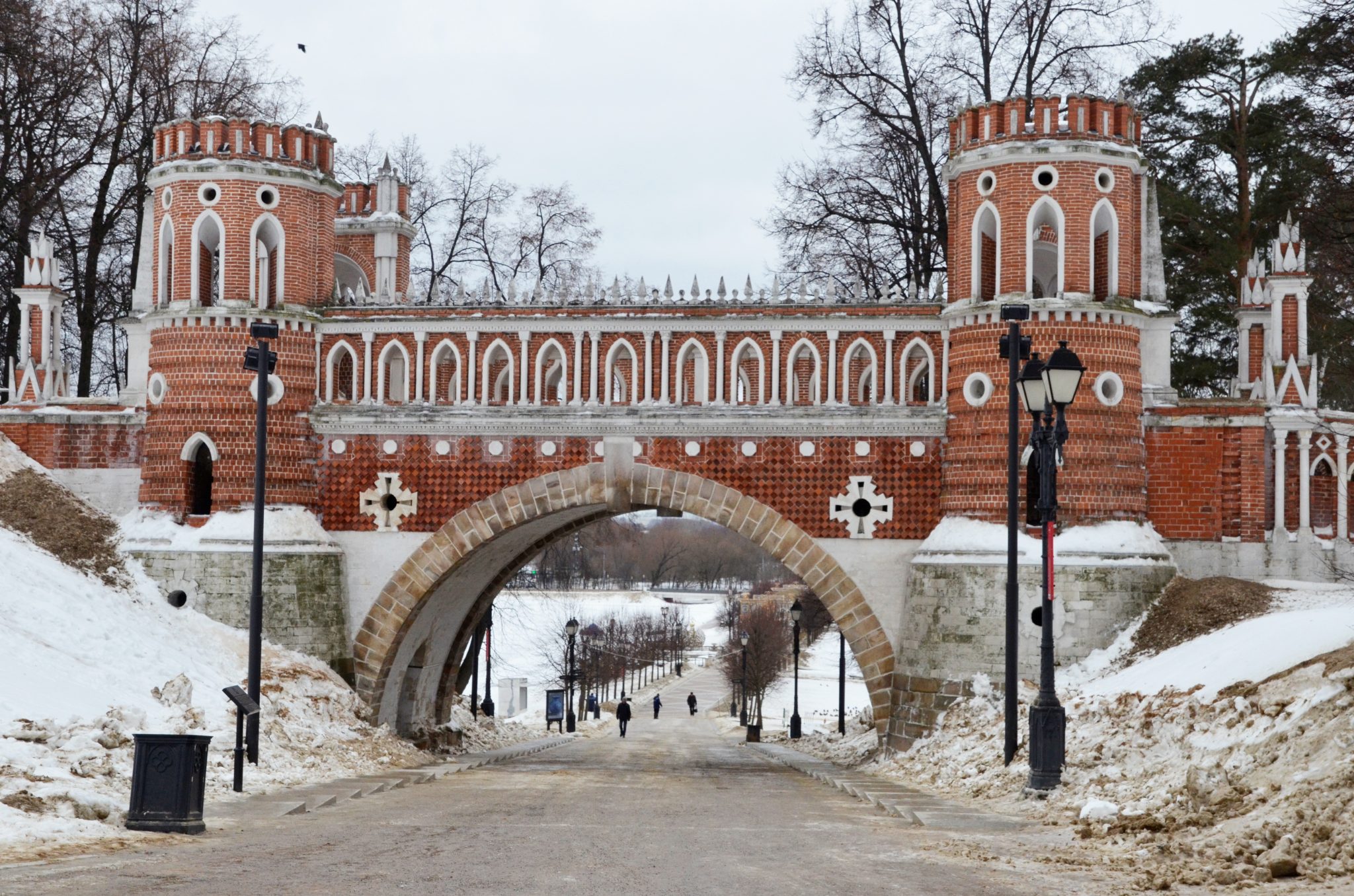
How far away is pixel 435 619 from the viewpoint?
80.5 feet

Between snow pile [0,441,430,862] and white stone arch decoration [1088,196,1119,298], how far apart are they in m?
11.7

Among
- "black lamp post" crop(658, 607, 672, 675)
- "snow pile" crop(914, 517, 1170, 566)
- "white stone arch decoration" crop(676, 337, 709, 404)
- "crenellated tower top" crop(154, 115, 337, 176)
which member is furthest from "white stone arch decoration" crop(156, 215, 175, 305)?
"black lamp post" crop(658, 607, 672, 675)

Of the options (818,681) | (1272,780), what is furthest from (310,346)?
(818,681)

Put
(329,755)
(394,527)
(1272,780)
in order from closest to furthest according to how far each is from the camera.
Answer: (1272,780) → (329,755) → (394,527)

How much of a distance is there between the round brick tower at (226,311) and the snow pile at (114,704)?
1.90m

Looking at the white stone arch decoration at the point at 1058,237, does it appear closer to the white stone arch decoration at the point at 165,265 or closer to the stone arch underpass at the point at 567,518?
the stone arch underpass at the point at 567,518

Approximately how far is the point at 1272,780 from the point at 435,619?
16.0 meters

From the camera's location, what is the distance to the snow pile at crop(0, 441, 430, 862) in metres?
11.5

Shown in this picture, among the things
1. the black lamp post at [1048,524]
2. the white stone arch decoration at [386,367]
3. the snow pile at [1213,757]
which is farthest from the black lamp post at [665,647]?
the black lamp post at [1048,524]

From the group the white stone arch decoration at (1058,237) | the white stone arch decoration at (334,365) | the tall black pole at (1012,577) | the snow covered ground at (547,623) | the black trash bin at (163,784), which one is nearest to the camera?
the black trash bin at (163,784)

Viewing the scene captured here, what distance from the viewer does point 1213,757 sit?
12.2 meters

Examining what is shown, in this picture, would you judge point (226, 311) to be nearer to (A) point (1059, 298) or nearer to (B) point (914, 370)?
(B) point (914, 370)

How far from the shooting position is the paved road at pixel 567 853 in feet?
29.7

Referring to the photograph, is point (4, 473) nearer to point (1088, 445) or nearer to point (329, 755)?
point (329, 755)
